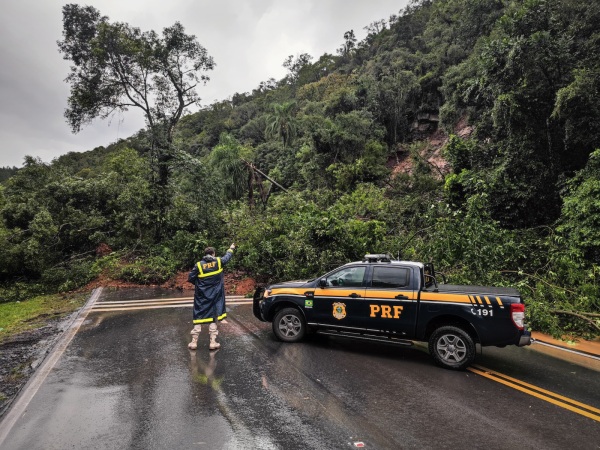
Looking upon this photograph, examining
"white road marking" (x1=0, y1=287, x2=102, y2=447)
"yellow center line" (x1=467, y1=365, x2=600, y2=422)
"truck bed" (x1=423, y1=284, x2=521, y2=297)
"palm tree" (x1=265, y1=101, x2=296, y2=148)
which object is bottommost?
"white road marking" (x1=0, y1=287, x2=102, y2=447)

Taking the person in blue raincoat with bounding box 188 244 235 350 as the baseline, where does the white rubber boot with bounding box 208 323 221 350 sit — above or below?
below

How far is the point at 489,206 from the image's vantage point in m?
14.2

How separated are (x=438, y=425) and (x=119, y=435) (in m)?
3.67

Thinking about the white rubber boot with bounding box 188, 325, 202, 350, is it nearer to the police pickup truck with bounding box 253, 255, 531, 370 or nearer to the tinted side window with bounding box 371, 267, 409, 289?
the police pickup truck with bounding box 253, 255, 531, 370

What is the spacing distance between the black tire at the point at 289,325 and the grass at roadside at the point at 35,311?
233 inches

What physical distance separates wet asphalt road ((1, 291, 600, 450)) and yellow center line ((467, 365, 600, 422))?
15 cm

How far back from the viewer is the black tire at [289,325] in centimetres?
735

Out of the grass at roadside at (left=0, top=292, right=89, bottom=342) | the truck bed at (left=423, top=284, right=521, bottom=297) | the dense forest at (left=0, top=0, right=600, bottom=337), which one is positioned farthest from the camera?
the dense forest at (left=0, top=0, right=600, bottom=337)

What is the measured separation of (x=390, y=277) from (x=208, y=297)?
11.3 ft

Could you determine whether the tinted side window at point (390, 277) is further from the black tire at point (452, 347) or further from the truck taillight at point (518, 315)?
the truck taillight at point (518, 315)

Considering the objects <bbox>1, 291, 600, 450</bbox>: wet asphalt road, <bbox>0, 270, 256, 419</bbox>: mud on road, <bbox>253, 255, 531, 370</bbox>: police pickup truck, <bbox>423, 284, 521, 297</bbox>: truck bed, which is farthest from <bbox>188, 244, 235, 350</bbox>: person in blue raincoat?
<bbox>423, 284, 521, 297</bbox>: truck bed

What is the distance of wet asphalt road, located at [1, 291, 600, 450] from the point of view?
4074 millimetres

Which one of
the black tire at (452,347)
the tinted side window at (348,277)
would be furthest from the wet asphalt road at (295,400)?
the tinted side window at (348,277)

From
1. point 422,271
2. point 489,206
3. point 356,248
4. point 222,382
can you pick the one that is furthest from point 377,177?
point 222,382
